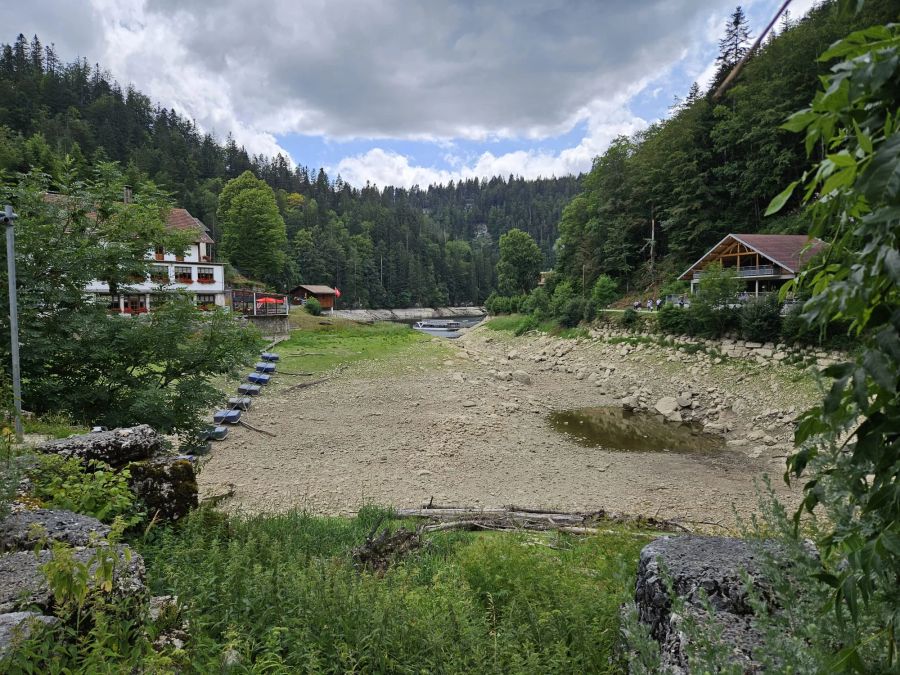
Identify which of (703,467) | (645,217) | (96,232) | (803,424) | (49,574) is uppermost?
(645,217)

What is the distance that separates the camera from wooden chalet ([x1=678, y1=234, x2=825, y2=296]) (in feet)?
94.4

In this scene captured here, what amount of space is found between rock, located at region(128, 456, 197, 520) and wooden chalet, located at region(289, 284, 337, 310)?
60.6 metres

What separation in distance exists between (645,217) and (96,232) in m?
47.2

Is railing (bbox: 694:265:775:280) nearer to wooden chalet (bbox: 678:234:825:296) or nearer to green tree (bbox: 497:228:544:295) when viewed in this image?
wooden chalet (bbox: 678:234:825:296)

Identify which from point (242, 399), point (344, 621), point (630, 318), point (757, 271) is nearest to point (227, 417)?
point (242, 399)

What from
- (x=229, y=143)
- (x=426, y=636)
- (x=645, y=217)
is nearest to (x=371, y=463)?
(x=426, y=636)

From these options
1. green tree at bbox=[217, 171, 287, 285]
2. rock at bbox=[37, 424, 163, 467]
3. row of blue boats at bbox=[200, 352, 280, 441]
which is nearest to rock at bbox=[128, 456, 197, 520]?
rock at bbox=[37, 424, 163, 467]

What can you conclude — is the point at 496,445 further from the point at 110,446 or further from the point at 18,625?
the point at 18,625

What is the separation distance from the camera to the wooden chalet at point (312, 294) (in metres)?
65.2

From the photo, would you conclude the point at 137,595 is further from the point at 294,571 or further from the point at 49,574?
the point at 294,571

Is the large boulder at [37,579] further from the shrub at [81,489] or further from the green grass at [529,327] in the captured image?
the green grass at [529,327]

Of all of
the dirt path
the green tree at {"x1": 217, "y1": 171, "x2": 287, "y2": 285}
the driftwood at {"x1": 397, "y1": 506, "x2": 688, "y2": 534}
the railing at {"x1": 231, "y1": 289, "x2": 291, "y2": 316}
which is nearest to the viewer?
the driftwood at {"x1": 397, "y1": 506, "x2": 688, "y2": 534}

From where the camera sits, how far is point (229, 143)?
12069cm

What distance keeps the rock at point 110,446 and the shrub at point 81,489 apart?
0.92 ft
